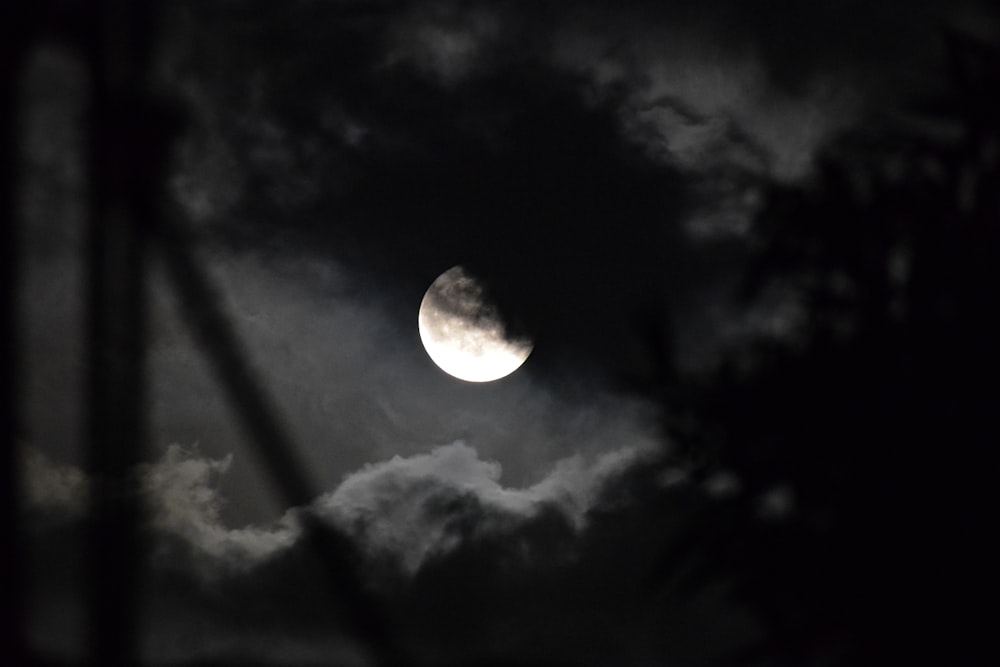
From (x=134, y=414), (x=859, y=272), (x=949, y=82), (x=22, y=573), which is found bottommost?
(x=859, y=272)

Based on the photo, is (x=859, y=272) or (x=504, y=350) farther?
(x=504, y=350)

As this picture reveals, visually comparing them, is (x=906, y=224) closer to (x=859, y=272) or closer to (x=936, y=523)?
(x=859, y=272)

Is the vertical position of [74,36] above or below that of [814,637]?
above

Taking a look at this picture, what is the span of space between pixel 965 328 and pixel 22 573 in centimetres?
1450

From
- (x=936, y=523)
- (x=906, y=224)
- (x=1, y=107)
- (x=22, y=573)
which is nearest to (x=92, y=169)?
(x=1, y=107)

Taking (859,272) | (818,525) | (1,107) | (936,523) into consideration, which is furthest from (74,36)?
(936,523)

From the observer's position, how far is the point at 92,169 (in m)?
11.6

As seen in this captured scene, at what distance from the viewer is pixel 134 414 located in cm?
1293

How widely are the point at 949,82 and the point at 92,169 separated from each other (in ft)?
39.6

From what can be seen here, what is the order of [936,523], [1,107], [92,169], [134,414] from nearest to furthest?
1. [936,523]
2. [1,107]
3. [92,169]
4. [134,414]

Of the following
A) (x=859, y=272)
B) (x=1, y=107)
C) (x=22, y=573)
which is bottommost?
(x=859, y=272)

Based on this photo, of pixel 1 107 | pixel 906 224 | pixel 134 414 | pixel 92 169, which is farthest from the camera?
pixel 134 414

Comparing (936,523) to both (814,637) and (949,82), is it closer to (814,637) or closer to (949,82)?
(814,637)

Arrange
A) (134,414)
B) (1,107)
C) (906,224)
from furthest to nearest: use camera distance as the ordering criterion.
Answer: (134,414)
(1,107)
(906,224)
